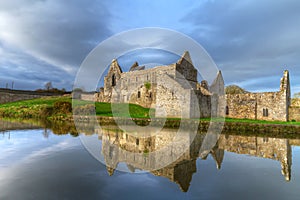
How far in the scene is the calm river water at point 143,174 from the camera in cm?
500

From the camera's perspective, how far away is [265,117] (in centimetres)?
2667

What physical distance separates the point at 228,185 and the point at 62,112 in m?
29.0

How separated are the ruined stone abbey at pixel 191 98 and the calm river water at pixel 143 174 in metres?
14.8

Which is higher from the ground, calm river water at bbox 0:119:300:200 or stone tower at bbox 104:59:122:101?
stone tower at bbox 104:59:122:101

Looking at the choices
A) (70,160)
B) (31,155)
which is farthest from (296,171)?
(31,155)

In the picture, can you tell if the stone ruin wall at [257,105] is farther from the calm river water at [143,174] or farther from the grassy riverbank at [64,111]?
the calm river water at [143,174]

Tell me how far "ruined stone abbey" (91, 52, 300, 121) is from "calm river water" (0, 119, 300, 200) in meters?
14.8

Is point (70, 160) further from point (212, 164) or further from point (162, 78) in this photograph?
point (162, 78)

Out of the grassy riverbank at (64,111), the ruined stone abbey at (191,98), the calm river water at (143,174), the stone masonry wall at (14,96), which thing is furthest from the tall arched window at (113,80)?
the calm river water at (143,174)

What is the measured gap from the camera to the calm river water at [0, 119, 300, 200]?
5.00m

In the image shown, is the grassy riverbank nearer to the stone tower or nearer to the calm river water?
the stone tower

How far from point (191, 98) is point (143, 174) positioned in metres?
18.4

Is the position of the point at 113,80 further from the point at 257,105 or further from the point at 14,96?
the point at 14,96

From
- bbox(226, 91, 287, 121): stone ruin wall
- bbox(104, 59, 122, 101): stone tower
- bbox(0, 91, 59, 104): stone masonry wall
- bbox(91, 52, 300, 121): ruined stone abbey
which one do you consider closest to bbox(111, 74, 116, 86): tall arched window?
bbox(104, 59, 122, 101): stone tower
